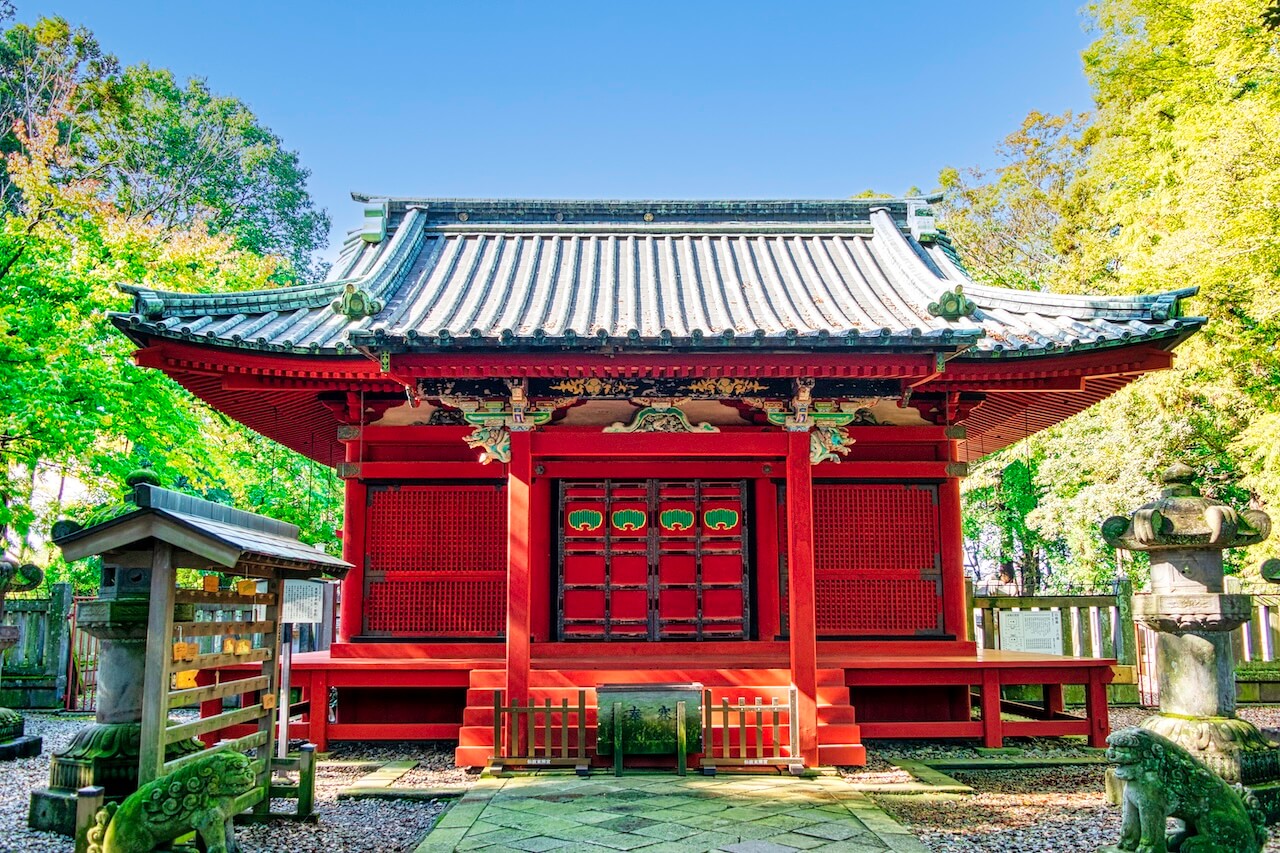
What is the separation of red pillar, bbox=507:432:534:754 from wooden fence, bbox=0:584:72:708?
932cm

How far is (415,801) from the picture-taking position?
7.69 metres

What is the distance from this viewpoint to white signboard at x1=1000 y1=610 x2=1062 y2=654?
1282 cm

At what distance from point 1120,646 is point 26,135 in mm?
24654

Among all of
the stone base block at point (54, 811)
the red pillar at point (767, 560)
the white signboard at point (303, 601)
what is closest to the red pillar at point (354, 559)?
the white signboard at point (303, 601)

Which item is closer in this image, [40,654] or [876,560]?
[876,560]

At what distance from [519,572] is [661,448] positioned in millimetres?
1899

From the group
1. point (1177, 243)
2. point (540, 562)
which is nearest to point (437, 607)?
point (540, 562)

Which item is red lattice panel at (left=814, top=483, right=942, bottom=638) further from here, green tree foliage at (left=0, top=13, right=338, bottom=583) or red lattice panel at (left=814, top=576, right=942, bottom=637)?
green tree foliage at (left=0, top=13, right=338, bottom=583)

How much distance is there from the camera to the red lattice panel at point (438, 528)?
35.7 feet

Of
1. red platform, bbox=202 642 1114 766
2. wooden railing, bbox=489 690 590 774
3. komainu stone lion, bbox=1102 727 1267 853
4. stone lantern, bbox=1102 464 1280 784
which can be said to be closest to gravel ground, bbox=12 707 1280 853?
red platform, bbox=202 642 1114 766

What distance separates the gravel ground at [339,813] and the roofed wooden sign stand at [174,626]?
23cm

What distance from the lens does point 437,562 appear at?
10.9 metres

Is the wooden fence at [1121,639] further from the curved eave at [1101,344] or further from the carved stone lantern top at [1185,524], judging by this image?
the carved stone lantern top at [1185,524]

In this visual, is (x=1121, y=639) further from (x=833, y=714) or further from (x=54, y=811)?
(x=54, y=811)
